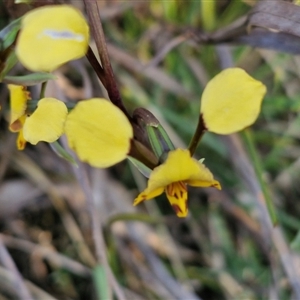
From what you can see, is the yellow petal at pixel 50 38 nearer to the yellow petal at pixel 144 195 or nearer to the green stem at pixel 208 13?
the yellow petal at pixel 144 195

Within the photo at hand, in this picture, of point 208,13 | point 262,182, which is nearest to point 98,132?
point 262,182

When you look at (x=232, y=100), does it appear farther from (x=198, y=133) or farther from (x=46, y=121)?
(x=46, y=121)

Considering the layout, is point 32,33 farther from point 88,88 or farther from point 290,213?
point 290,213

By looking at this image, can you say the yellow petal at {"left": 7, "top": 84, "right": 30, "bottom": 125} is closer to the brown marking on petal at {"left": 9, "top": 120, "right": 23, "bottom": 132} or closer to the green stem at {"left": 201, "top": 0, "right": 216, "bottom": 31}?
the brown marking on petal at {"left": 9, "top": 120, "right": 23, "bottom": 132}

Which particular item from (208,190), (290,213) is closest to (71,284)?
(208,190)

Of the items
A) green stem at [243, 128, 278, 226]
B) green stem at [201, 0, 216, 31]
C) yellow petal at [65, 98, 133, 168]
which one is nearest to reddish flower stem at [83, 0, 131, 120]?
yellow petal at [65, 98, 133, 168]

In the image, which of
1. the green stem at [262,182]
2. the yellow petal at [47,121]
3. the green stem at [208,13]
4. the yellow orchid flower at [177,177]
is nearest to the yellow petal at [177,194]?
the yellow orchid flower at [177,177]
